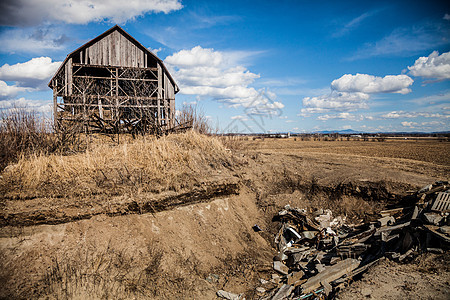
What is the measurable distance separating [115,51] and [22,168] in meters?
12.3

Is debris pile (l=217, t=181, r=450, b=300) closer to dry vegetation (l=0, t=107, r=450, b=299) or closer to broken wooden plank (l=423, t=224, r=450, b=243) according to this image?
broken wooden plank (l=423, t=224, r=450, b=243)

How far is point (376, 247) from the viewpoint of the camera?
6430 millimetres

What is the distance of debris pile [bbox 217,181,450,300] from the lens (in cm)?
544

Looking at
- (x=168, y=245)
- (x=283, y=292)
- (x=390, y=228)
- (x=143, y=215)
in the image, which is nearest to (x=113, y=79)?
(x=143, y=215)

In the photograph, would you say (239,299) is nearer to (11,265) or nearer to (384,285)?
(384,285)

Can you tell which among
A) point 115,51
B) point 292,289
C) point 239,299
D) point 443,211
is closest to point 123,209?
point 239,299

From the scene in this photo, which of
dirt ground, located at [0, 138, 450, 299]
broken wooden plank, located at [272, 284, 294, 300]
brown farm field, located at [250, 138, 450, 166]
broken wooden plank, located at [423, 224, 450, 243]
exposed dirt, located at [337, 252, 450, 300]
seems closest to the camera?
exposed dirt, located at [337, 252, 450, 300]

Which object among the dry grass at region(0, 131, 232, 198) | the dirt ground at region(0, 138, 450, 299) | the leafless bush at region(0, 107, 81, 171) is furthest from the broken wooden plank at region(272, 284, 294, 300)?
the leafless bush at region(0, 107, 81, 171)

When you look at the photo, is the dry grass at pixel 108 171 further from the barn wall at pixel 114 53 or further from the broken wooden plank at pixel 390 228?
the barn wall at pixel 114 53

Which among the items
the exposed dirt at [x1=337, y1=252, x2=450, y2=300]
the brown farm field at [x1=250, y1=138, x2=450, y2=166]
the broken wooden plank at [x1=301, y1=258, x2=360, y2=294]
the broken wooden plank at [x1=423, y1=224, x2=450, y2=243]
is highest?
the brown farm field at [x1=250, y1=138, x2=450, y2=166]

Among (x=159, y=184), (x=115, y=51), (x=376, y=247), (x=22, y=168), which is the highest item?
(x=115, y=51)

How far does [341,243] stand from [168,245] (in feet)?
16.4

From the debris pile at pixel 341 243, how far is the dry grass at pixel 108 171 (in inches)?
145

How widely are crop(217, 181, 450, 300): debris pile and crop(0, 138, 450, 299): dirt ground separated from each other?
378 millimetres
